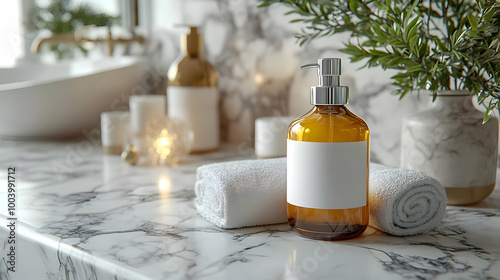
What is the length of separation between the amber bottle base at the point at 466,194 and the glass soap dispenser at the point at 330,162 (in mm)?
210

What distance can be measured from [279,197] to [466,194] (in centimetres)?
28

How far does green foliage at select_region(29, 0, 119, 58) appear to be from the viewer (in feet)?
6.13

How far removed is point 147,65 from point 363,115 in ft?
2.35

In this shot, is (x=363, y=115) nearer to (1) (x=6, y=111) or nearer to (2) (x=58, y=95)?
(2) (x=58, y=95)

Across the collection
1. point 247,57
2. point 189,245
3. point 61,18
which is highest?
point 61,18

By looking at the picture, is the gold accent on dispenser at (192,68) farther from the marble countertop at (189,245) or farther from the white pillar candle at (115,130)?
the marble countertop at (189,245)

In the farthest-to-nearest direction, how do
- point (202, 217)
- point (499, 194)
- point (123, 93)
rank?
point (123, 93) → point (499, 194) → point (202, 217)

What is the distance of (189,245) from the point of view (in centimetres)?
57

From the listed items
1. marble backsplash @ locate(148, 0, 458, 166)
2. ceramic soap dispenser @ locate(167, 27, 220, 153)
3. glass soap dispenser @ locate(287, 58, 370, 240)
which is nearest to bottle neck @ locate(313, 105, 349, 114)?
glass soap dispenser @ locate(287, 58, 370, 240)

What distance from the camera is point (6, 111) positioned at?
1.31 m

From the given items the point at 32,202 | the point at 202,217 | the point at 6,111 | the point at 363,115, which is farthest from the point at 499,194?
the point at 6,111

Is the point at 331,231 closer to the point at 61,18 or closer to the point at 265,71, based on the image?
the point at 265,71

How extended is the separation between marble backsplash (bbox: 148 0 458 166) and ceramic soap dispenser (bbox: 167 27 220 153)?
0.11m

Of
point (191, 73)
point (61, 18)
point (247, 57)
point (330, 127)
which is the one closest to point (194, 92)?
point (191, 73)
